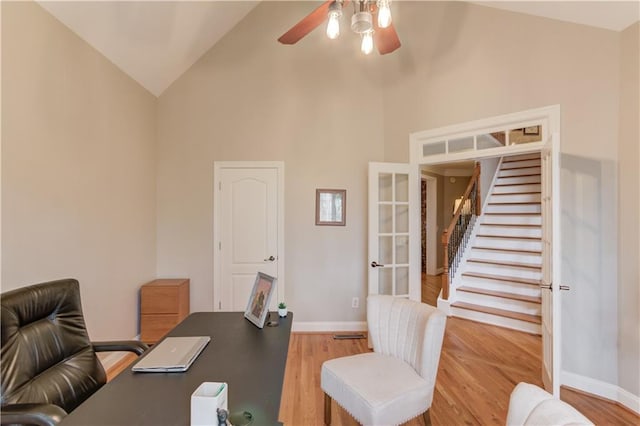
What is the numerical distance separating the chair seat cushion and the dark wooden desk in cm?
48

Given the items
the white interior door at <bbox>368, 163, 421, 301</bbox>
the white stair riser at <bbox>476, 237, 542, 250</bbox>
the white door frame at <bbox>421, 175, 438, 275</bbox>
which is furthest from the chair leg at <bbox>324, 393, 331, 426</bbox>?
the white door frame at <bbox>421, 175, 438, 275</bbox>

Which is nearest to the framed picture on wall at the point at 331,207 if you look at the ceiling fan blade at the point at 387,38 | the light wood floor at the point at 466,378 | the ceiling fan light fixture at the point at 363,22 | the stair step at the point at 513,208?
the light wood floor at the point at 466,378

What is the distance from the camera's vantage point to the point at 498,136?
2.75 metres

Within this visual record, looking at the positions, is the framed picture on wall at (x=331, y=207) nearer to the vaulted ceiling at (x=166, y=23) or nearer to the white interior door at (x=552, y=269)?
the white interior door at (x=552, y=269)

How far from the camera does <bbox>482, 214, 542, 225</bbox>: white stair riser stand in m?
4.52

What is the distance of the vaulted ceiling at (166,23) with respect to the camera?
Answer: 7.13ft

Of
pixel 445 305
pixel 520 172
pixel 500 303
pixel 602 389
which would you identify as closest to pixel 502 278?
pixel 500 303

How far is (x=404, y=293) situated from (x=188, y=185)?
2.90 metres

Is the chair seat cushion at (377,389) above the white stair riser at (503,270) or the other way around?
the other way around

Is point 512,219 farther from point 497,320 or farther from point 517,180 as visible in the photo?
point 497,320

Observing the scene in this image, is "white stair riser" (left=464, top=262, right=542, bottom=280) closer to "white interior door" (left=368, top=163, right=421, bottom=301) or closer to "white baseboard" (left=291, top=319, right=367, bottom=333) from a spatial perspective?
"white interior door" (left=368, top=163, right=421, bottom=301)

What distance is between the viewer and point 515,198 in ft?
16.5

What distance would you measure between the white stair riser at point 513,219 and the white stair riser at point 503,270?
840 mm

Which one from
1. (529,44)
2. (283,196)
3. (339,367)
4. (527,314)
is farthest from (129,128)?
(527,314)
